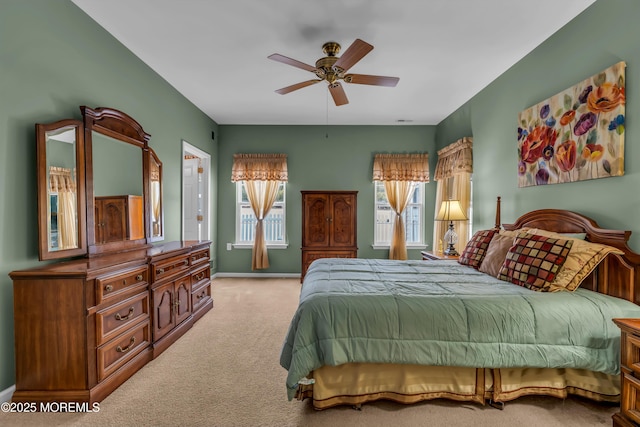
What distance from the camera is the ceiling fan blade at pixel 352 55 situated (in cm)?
217

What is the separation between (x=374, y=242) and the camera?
565cm

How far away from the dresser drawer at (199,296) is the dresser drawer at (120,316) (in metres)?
0.90

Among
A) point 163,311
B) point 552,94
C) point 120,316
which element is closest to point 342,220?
point 163,311

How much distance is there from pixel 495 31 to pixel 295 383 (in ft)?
10.4

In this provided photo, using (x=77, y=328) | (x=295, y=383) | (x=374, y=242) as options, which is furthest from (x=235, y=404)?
(x=374, y=242)

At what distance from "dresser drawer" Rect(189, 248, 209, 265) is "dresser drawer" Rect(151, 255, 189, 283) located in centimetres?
11

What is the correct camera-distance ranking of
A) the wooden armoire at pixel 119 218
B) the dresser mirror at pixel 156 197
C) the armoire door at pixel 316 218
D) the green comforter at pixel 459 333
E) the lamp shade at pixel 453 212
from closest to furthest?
the green comforter at pixel 459 333 < the wooden armoire at pixel 119 218 < the dresser mirror at pixel 156 197 < the lamp shade at pixel 453 212 < the armoire door at pixel 316 218

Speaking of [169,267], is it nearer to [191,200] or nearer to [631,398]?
[191,200]

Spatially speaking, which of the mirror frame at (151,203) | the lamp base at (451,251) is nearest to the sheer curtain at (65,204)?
the mirror frame at (151,203)

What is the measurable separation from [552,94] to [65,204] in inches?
159

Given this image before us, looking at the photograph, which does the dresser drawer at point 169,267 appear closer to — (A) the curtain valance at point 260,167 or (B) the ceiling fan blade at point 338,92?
(B) the ceiling fan blade at point 338,92

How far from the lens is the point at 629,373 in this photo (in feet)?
5.33

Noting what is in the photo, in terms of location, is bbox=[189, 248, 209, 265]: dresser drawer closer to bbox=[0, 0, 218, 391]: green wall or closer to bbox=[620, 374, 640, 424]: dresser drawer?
bbox=[0, 0, 218, 391]: green wall

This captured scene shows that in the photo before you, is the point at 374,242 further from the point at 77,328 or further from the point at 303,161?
the point at 77,328
